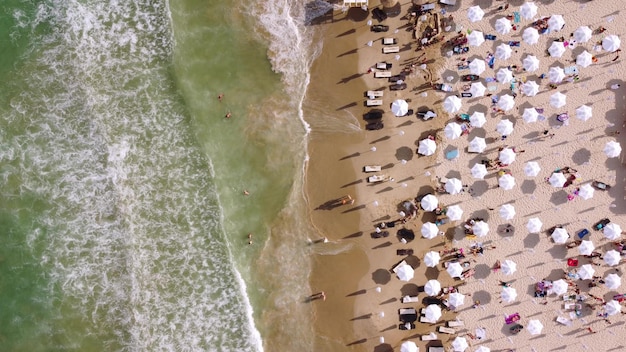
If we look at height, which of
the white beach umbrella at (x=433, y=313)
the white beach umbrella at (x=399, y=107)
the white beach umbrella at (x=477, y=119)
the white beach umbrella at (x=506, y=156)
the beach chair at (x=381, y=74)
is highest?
the beach chair at (x=381, y=74)

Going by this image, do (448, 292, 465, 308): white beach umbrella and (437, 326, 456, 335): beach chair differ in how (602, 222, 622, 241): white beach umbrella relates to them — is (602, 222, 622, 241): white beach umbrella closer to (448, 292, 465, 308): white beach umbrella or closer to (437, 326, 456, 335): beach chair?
(448, 292, 465, 308): white beach umbrella

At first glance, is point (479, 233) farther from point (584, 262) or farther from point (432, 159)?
point (584, 262)

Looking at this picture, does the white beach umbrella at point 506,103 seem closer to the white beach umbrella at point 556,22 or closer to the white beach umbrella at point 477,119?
the white beach umbrella at point 477,119

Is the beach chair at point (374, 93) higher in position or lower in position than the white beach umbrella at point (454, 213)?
higher

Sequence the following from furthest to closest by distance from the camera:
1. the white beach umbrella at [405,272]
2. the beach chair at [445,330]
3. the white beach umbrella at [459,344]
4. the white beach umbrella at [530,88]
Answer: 1. the beach chair at [445,330]
2. the white beach umbrella at [530,88]
3. the white beach umbrella at [459,344]
4. the white beach umbrella at [405,272]

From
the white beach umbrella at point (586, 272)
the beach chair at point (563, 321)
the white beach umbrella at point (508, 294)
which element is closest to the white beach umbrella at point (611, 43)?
the white beach umbrella at point (586, 272)

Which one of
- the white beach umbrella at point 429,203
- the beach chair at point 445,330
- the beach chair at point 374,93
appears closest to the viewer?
the white beach umbrella at point 429,203

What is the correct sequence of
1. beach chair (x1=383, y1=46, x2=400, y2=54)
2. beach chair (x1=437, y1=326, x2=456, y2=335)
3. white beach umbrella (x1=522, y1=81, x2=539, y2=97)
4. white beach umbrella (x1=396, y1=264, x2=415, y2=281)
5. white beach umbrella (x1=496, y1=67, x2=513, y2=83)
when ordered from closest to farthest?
white beach umbrella (x1=396, y1=264, x2=415, y2=281) < white beach umbrella (x1=522, y1=81, x2=539, y2=97) < white beach umbrella (x1=496, y1=67, x2=513, y2=83) < beach chair (x1=437, y1=326, x2=456, y2=335) < beach chair (x1=383, y1=46, x2=400, y2=54)

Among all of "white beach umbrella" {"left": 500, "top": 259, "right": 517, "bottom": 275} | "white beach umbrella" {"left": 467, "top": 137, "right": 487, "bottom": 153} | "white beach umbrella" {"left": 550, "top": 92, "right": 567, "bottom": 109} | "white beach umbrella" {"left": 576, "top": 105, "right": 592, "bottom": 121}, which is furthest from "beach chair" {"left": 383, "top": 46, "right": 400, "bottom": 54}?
"white beach umbrella" {"left": 500, "top": 259, "right": 517, "bottom": 275}
